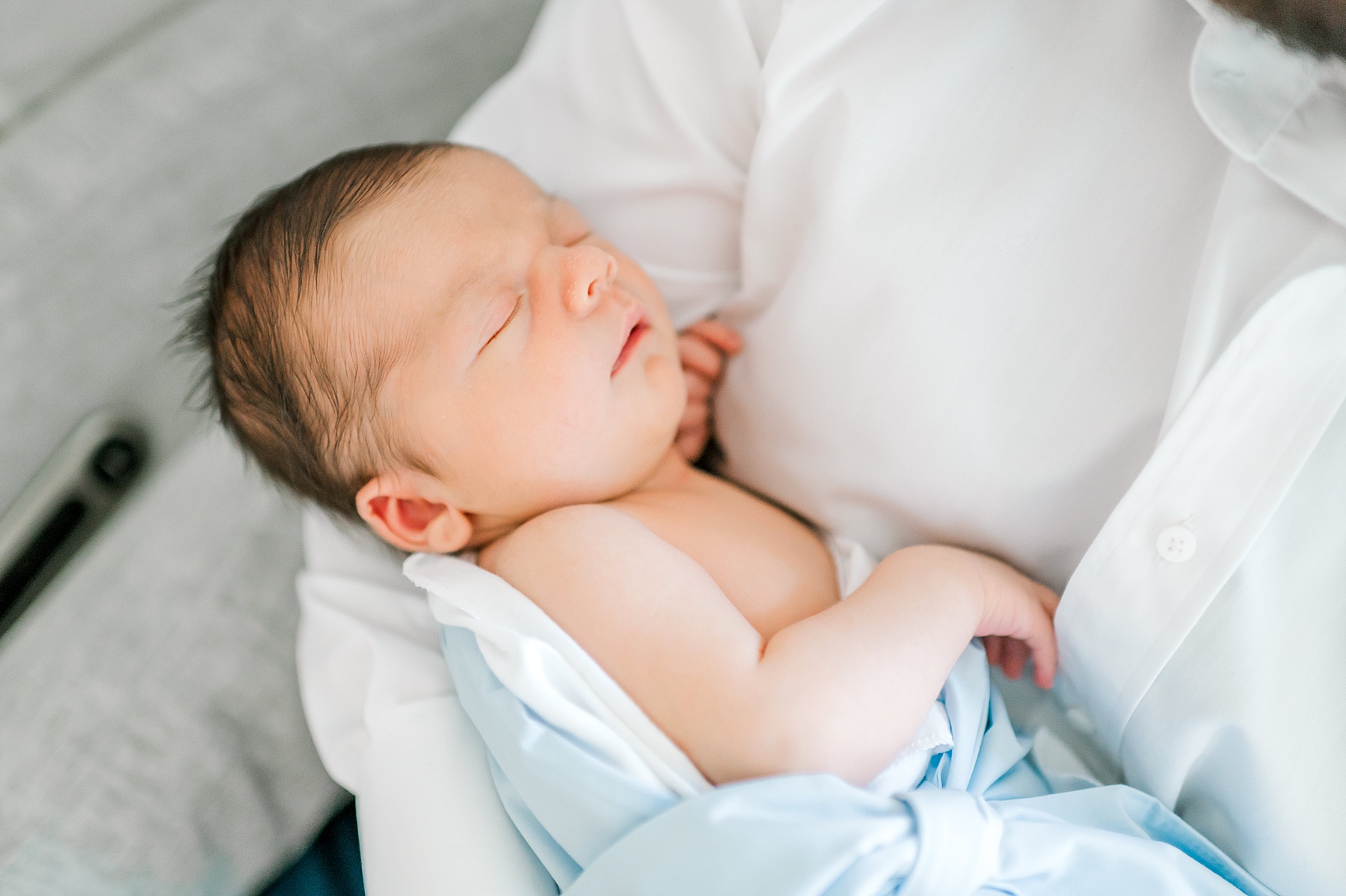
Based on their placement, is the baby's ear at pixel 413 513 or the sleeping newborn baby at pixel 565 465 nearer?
the sleeping newborn baby at pixel 565 465

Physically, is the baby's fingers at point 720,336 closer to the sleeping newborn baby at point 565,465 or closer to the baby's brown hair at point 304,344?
the sleeping newborn baby at point 565,465

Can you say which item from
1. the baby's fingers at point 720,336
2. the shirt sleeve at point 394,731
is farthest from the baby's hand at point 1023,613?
the shirt sleeve at point 394,731

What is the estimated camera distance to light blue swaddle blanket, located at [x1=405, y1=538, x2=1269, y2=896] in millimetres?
655

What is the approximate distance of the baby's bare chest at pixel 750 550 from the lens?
33.6 inches

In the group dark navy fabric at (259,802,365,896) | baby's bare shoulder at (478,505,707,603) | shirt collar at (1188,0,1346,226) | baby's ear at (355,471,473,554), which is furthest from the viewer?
dark navy fabric at (259,802,365,896)

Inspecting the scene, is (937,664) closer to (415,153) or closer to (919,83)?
(919,83)

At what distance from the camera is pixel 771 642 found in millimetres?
770

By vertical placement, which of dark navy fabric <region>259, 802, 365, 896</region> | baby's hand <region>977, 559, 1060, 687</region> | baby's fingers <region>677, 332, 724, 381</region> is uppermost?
baby's fingers <region>677, 332, 724, 381</region>

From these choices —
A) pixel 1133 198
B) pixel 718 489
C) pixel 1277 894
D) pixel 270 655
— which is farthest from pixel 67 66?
pixel 1277 894

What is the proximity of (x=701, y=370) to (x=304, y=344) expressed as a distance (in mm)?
418

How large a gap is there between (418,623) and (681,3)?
0.70 metres

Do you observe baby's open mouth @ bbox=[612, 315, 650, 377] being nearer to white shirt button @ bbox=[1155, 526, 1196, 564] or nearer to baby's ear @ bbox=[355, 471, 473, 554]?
baby's ear @ bbox=[355, 471, 473, 554]

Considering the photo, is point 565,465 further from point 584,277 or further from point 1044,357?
point 1044,357

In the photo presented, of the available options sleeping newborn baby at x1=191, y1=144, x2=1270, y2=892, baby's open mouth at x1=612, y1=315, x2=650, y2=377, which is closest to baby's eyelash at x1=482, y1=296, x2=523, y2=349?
sleeping newborn baby at x1=191, y1=144, x2=1270, y2=892
